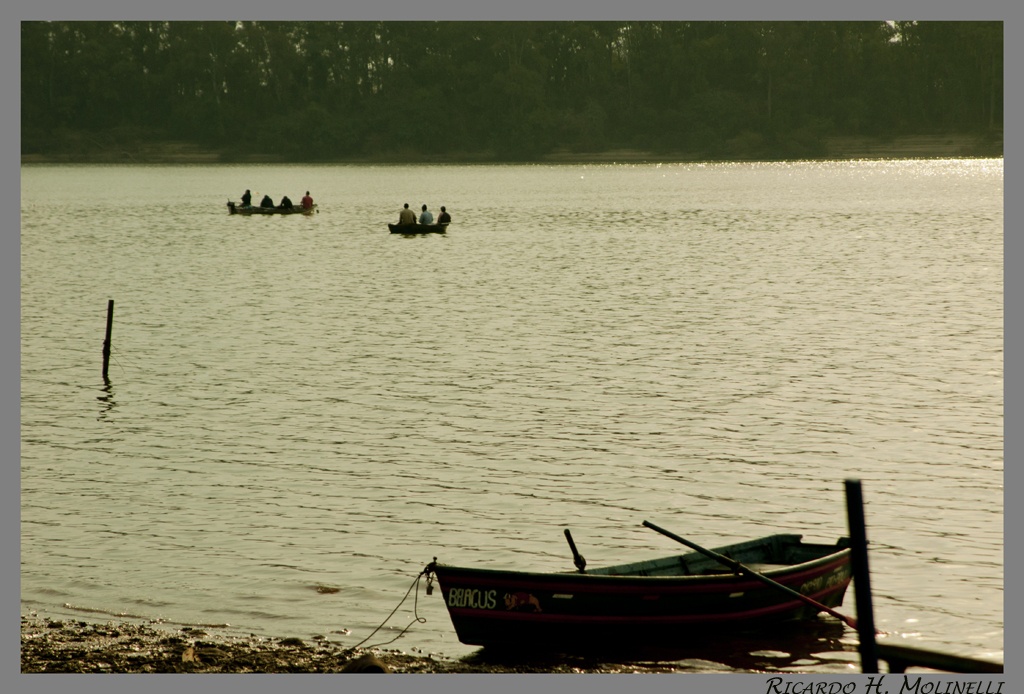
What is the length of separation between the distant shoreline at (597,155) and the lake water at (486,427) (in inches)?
3016

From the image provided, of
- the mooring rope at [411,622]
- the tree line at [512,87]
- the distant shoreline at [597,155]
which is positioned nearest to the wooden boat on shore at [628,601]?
the mooring rope at [411,622]

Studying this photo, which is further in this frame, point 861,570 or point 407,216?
point 407,216

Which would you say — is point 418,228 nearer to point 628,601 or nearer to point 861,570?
point 628,601

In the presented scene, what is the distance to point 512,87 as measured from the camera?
142750 millimetres

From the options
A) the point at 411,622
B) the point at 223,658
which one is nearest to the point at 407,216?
the point at 411,622

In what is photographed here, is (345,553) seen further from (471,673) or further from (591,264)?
(591,264)

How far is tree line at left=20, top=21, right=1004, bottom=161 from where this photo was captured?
119 meters

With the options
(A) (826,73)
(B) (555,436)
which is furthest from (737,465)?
(A) (826,73)

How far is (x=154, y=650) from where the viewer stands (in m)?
13.1

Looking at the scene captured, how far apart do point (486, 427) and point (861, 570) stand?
14574mm

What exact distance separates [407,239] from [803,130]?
83.9 metres

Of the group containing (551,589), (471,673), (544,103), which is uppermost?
(544,103)

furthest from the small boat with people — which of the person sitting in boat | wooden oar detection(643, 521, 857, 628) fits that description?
wooden oar detection(643, 521, 857, 628)

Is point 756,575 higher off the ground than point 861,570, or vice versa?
point 861,570
